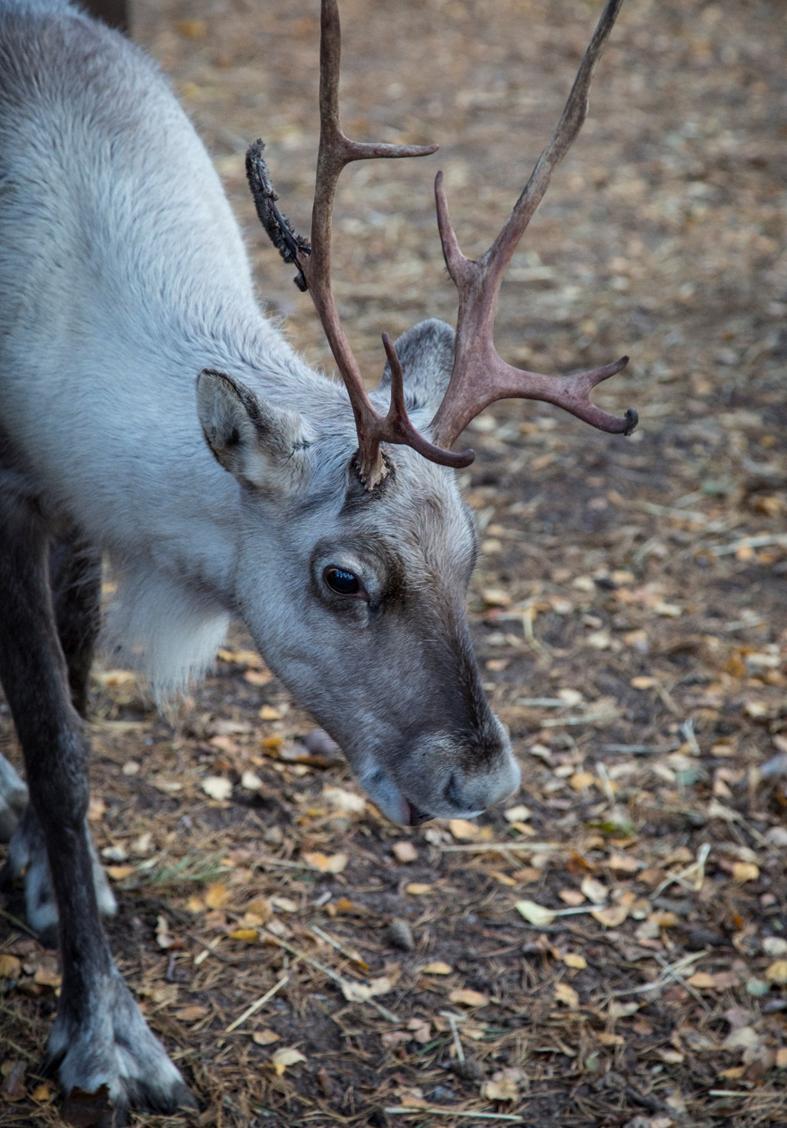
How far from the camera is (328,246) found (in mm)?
2783

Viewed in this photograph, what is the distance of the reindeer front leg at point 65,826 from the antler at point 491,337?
1106 mm

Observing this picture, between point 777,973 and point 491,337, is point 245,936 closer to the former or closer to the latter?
point 777,973

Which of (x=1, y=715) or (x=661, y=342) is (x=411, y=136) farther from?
(x=1, y=715)

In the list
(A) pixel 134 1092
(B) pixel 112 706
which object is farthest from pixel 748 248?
(A) pixel 134 1092

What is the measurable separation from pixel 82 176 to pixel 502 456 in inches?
123

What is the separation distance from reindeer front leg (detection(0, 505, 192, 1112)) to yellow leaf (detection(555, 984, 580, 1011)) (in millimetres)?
1040

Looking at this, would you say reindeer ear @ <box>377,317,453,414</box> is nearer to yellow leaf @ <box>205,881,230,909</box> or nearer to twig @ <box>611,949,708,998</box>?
yellow leaf @ <box>205,881,230,909</box>

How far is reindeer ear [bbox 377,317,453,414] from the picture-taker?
3127mm

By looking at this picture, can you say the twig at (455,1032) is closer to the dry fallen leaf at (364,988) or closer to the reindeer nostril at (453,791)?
the dry fallen leaf at (364,988)

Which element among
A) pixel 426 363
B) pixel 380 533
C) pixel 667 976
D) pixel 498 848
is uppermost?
pixel 426 363

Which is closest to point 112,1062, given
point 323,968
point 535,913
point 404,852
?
point 323,968

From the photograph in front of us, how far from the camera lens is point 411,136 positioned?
9039 mm

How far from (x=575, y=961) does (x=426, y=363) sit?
5.61ft

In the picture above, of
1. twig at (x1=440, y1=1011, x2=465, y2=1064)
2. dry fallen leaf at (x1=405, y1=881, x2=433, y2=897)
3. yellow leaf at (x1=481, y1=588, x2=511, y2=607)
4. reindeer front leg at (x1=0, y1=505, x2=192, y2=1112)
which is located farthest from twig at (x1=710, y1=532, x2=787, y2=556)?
reindeer front leg at (x1=0, y1=505, x2=192, y2=1112)
